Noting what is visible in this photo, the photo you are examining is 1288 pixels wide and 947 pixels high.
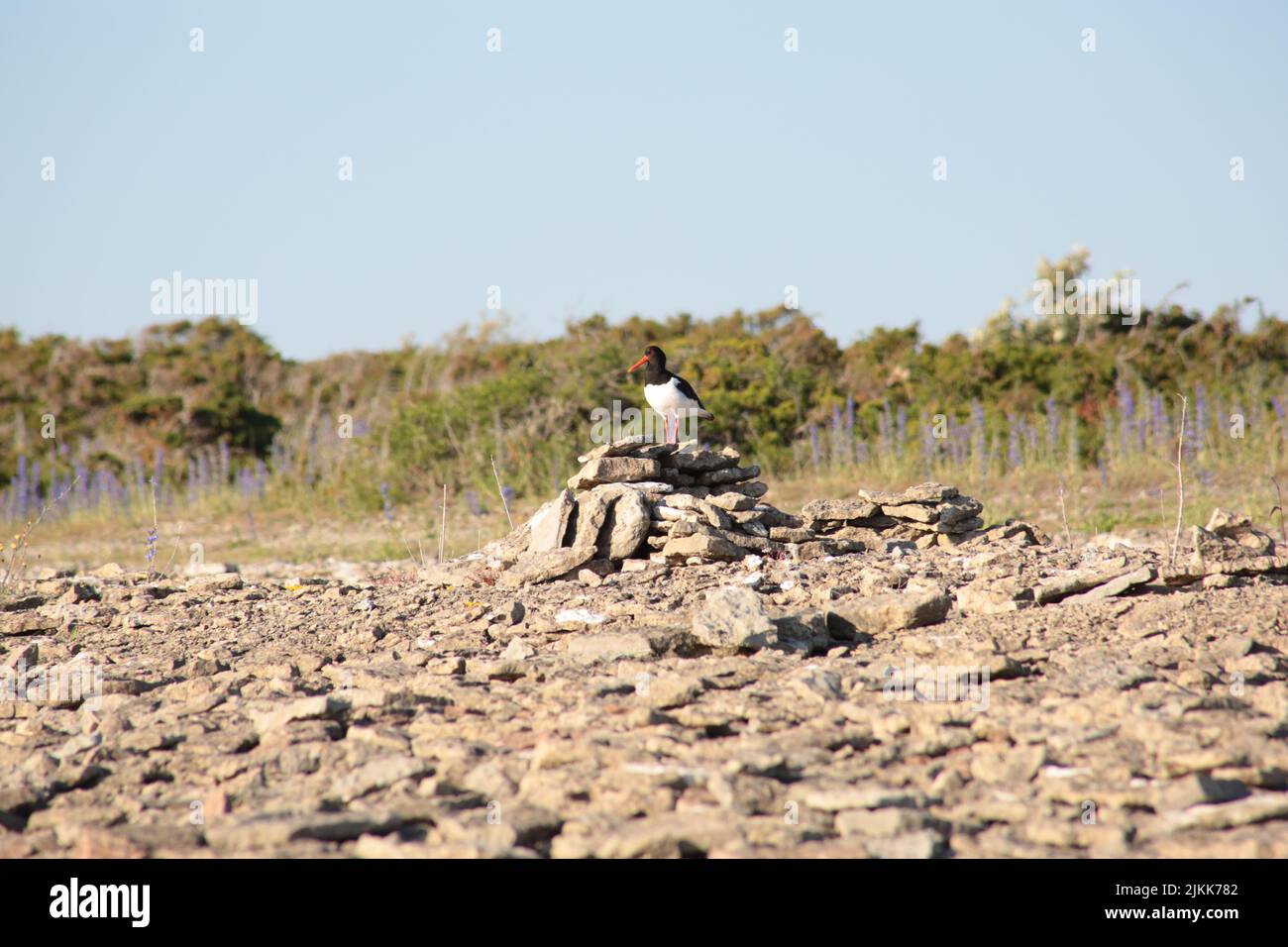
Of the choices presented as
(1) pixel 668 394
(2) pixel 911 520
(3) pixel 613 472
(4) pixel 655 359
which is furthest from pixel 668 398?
(2) pixel 911 520

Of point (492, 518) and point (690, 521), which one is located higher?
point (690, 521)

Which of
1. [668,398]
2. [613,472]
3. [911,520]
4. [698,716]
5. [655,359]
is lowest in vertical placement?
[698,716]

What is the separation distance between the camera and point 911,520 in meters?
6.83

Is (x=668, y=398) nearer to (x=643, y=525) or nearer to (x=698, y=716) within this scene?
(x=643, y=525)

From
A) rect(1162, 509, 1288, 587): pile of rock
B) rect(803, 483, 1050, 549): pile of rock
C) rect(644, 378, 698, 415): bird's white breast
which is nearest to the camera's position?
rect(1162, 509, 1288, 587): pile of rock

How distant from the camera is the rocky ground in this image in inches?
114

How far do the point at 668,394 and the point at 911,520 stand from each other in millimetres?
1911

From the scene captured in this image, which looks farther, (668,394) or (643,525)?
(668,394)

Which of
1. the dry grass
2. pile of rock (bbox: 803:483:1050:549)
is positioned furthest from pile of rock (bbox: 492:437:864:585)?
the dry grass

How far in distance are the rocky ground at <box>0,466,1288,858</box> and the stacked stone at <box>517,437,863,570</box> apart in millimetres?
123

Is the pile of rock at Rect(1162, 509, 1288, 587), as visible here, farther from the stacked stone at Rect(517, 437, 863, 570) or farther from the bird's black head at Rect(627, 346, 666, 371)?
the bird's black head at Rect(627, 346, 666, 371)

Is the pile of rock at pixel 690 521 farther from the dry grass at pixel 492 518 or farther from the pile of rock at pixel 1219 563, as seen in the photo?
the dry grass at pixel 492 518

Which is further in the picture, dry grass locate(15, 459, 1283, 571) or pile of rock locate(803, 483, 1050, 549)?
dry grass locate(15, 459, 1283, 571)
